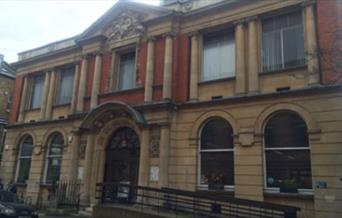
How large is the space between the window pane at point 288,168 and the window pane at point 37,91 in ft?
51.6

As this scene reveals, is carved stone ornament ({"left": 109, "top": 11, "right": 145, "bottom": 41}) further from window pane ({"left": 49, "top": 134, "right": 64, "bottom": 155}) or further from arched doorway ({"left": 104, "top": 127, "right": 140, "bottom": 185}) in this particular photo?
window pane ({"left": 49, "top": 134, "right": 64, "bottom": 155})

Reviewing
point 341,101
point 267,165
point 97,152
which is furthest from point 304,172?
point 97,152

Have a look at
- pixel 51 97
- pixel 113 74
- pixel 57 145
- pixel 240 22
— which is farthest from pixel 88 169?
pixel 240 22

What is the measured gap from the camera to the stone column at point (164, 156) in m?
15.5

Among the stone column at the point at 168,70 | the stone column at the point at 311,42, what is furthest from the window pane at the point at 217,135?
the stone column at the point at 311,42

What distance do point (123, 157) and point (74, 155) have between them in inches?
118

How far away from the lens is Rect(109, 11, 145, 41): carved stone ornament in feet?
60.9

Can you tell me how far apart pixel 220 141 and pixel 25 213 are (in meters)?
8.74

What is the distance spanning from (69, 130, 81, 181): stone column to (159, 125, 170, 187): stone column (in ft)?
18.0

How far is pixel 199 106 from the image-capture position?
51.6 ft

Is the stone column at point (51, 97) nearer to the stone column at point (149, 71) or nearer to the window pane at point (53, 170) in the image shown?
the window pane at point (53, 170)

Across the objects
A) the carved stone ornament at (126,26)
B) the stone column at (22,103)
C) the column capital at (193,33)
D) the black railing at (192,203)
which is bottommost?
the black railing at (192,203)

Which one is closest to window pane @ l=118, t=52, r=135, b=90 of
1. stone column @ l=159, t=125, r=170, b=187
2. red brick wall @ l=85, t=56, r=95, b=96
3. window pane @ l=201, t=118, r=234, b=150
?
red brick wall @ l=85, t=56, r=95, b=96

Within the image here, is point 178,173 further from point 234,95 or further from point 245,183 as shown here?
point 234,95
